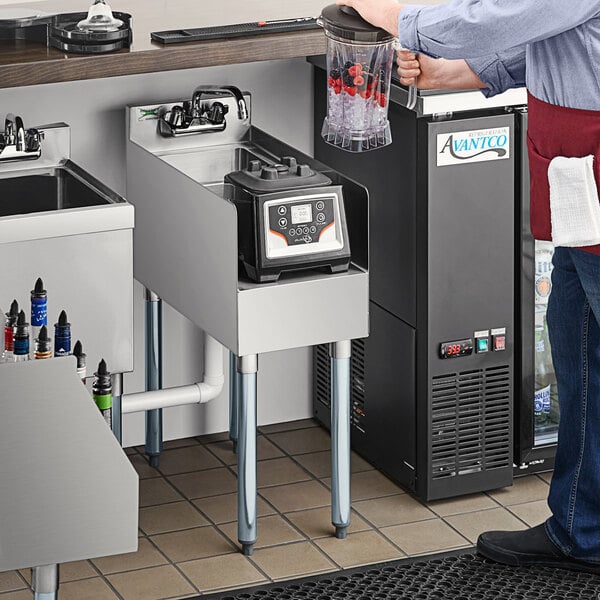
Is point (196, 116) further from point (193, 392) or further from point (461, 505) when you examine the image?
point (461, 505)

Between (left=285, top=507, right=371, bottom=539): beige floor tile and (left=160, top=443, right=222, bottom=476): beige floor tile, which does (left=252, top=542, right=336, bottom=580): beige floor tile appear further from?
(left=160, top=443, right=222, bottom=476): beige floor tile

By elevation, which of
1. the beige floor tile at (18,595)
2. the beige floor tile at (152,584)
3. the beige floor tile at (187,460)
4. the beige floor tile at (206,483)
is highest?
the beige floor tile at (18,595)

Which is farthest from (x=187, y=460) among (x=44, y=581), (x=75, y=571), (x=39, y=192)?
(x=44, y=581)

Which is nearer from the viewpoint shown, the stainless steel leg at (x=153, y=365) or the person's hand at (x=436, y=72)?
the person's hand at (x=436, y=72)

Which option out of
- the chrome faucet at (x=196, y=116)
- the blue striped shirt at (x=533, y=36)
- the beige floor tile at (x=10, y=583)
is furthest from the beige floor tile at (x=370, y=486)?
the blue striped shirt at (x=533, y=36)

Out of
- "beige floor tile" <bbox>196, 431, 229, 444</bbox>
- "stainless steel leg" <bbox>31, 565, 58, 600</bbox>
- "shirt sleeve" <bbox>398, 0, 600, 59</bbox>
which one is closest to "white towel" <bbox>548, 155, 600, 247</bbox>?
"shirt sleeve" <bbox>398, 0, 600, 59</bbox>

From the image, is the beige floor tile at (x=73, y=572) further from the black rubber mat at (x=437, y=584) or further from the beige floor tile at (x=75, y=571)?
the black rubber mat at (x=437, y=584)

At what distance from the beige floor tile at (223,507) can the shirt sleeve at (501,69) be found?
4.43ft

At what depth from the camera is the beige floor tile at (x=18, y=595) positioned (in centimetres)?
350

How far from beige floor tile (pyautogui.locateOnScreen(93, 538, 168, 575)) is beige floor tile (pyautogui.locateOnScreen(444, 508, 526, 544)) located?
80cm

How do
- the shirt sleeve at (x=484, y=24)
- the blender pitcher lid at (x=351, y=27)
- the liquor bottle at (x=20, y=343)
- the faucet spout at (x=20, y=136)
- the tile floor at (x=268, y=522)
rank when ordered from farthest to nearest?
the faucet spout at (x=20, y=136) < the tile floor at (x=268, y=522) < the blender pitcher lid at (x=351, y=27) < the shirt sleeve at (x=484, y=24) < the liquor bottle at (x=20, y=343)

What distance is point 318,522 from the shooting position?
390 centimetres

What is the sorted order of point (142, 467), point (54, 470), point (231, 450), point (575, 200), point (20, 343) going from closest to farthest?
point (54, 470)
point (20, 343)
point (575, 200)
point (142, 467)
point (231, 450)

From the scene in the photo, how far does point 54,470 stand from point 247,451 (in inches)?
55.1
